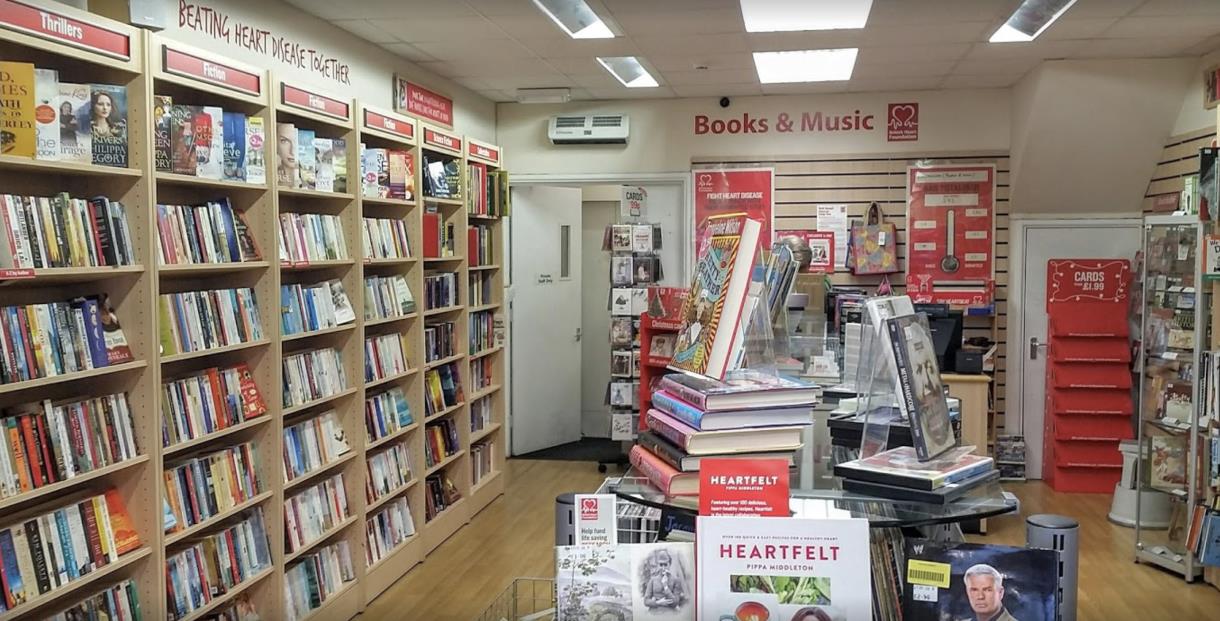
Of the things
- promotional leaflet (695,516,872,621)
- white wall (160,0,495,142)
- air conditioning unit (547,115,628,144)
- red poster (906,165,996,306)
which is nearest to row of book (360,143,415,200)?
white wall (160,0,495,142)

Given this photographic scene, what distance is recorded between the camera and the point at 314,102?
4.56 m

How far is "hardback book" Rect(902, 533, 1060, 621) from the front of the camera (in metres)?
1.94

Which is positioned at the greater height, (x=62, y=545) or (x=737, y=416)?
(x=737, y=416)

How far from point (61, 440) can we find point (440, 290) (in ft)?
10.4

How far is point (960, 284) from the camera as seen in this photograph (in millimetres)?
7590

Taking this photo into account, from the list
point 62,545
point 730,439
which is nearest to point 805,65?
point 730,439

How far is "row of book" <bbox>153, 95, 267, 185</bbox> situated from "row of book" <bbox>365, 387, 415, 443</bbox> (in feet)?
5.09

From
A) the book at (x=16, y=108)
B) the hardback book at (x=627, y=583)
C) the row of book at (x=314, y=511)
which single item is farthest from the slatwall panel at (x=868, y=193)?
the hardback book at (x=627, y=583)

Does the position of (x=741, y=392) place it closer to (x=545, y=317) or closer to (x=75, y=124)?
(x=75, y=124)

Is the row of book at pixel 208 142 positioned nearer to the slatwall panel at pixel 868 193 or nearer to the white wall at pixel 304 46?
the white wall at pixel 304 46

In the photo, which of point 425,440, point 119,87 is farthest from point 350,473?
point 119,87

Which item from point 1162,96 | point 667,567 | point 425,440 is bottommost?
point 425,440

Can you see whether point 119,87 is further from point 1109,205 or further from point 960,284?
point 1109,205

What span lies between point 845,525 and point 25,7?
266cm
